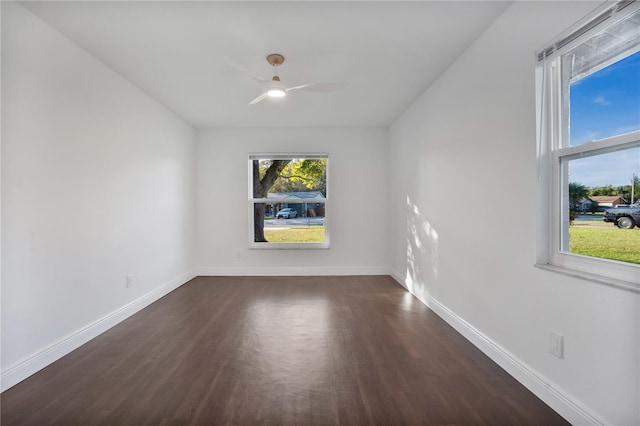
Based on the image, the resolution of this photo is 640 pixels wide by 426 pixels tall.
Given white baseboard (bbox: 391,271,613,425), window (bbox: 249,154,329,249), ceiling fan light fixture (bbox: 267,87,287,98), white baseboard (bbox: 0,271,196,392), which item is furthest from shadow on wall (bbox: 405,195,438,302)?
white baseboard (bbox: 0,271,196,392)

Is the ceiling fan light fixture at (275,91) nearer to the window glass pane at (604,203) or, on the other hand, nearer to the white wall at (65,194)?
the white wall at (65,194)

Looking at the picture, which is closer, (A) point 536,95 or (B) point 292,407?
(B) point 292,407

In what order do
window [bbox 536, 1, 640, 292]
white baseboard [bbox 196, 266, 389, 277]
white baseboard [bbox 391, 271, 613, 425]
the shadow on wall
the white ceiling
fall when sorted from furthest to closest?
white baseboard [bbox 196, 266, 389, 277] < the shadow on wall < the white ceiling < white baseboard [bbox 391, 271, 613, 425] < window [bbox 536, 1, 640, 292]

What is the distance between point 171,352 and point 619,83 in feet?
10.6

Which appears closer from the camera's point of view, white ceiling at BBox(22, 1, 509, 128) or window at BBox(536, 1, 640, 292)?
window at BBox(536, 1, 640, 292)

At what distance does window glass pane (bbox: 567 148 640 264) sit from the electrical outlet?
18.5 inches

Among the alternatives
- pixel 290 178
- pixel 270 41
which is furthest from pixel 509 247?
pixel 290 178

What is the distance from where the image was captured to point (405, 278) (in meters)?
4.12

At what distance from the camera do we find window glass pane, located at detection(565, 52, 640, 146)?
1.37 meters

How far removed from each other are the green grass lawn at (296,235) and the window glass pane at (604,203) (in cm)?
358

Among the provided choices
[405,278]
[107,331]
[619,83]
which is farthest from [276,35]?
[405,278]

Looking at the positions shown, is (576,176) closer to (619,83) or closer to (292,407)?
(619,83)

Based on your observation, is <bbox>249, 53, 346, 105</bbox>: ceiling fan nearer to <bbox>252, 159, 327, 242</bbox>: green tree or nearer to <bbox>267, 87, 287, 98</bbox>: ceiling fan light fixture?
<bbox>267, 87, 287, 98</bbox>: ceiling fan light fixture

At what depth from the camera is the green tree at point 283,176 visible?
4.93 meters
